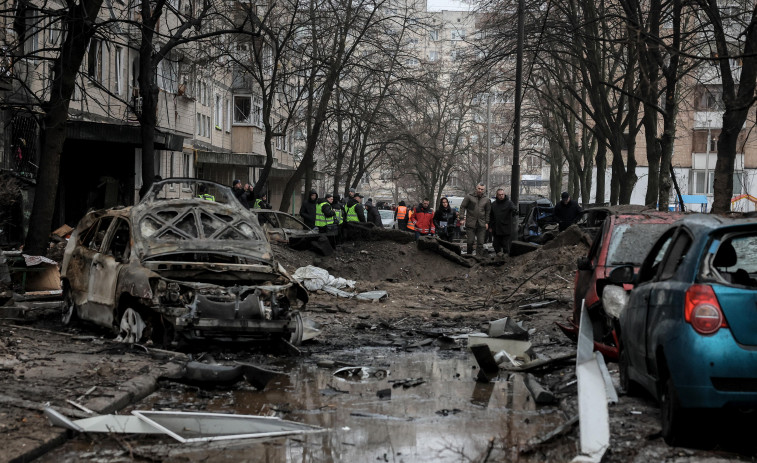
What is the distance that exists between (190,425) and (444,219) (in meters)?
22.4

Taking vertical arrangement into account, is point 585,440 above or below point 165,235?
below

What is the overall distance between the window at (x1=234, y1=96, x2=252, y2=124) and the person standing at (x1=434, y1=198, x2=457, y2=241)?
72.5 ft

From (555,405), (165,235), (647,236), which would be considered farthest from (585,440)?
(165,235)

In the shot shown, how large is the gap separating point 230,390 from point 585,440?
147 inches

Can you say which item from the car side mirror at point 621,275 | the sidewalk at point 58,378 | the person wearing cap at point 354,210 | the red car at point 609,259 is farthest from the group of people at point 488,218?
the car side mirror at point 621,275

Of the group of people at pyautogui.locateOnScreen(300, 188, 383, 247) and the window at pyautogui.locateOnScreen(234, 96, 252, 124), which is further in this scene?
the window at pyautogui.locateOnScreen(234, 96, 252, 124)

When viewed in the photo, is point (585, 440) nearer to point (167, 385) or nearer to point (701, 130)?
point (167, 385)

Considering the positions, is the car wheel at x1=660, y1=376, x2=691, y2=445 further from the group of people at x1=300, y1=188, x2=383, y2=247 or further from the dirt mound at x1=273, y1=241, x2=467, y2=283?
the group of people at x1=300, y1=188, x2=383, y2=247

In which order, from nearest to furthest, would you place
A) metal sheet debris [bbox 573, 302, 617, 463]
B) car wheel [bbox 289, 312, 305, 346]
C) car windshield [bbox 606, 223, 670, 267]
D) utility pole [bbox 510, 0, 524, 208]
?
metal sheet debris [bbox 573, 302, 617, 463], car windshield [bbox 606, 223, 670, 267], car wheel [bbox 289, 312, 305, 346], utility pole [bbox 510, 0, 524, 208]

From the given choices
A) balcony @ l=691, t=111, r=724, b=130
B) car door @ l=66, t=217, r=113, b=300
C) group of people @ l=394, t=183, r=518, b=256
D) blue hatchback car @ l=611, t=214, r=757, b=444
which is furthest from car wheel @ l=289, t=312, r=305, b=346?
balcony @ l=691, t=111, r=724, b=130

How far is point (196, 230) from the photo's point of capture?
11.8m

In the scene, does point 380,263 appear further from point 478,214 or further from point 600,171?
point 600,171

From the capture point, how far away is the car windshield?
998 cm

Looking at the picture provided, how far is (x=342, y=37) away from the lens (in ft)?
103
